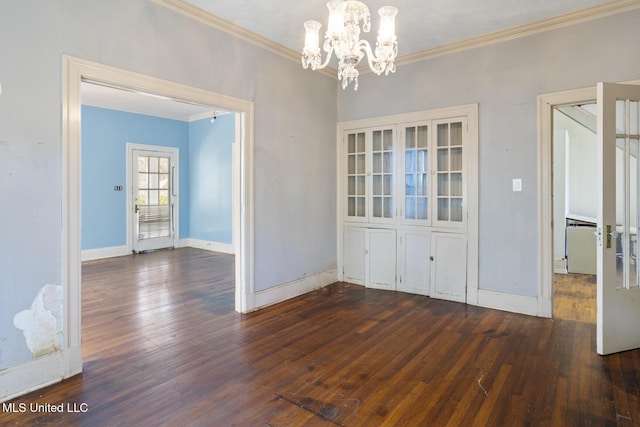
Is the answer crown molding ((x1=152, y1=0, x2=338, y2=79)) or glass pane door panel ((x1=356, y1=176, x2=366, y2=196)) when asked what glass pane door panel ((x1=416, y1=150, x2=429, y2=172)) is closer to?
glass pane door panel ((x1=356, y1=176, x2=366, y2=196))

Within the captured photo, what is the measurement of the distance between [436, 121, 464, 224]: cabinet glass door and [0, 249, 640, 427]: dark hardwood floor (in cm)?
107

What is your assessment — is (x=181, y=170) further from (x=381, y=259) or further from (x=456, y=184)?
(x=456, y=184)

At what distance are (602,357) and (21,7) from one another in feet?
15.6

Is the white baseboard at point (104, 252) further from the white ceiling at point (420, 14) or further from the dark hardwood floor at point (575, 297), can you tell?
the dark hardwood floor at point (575, 297)

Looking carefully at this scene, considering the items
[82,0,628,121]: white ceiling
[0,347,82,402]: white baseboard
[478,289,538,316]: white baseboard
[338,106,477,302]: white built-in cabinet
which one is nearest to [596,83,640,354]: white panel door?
[478,289,538,316]: white baseboard

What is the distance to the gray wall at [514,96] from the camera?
339 centimetres

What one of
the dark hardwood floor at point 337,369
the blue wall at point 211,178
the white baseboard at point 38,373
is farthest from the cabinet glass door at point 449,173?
the blue wall at point 211,178

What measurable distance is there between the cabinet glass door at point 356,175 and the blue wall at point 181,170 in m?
3.41

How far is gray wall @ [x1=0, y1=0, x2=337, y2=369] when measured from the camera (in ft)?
7.52

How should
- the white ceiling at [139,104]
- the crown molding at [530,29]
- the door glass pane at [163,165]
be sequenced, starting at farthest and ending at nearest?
1. the door glass pane at [163,165]
2. the white ceiling at [139,104]
3. the crown molding at [530,29]

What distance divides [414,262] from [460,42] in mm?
2591

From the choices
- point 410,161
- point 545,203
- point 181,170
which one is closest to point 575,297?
point 545,203

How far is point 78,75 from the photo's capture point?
254 cm

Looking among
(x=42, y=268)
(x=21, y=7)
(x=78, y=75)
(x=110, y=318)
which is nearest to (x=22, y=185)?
(x=42, y=268)
